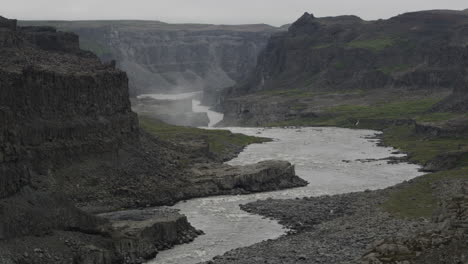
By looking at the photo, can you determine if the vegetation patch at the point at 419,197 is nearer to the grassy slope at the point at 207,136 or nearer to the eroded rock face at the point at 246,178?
the eroded rock face at the point at 246,178

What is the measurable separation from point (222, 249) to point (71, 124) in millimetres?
33747

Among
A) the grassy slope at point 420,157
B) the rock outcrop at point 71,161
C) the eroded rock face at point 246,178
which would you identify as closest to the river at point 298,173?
the eroded rock face at point 246,178

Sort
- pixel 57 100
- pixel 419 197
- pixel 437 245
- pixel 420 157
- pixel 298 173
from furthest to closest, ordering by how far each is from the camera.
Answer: pixel 420 157 < pixel 298 173 < pixel 57 100 < pixel 419 197 < pixel 437 245

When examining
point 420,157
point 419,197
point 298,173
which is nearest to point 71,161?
point 298,173

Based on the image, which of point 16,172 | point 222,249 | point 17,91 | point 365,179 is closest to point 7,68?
point 17,91

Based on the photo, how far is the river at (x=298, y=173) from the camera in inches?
2933

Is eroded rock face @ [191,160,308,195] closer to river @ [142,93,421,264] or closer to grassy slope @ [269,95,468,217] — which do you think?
river @ [142,93,421,264]

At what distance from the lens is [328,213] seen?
88.4 metres

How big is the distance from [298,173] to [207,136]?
47.5 metres

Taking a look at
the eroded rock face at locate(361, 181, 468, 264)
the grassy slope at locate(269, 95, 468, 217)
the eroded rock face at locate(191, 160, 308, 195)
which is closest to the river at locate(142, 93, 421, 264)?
the eroded rock face at locate(191, 160, 308, 195)

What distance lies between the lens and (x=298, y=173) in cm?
12288

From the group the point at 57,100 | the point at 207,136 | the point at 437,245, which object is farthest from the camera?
the point at 207,136

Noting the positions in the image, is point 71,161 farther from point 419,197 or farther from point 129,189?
point 419,197

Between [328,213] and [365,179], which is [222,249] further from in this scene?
[365,179]
